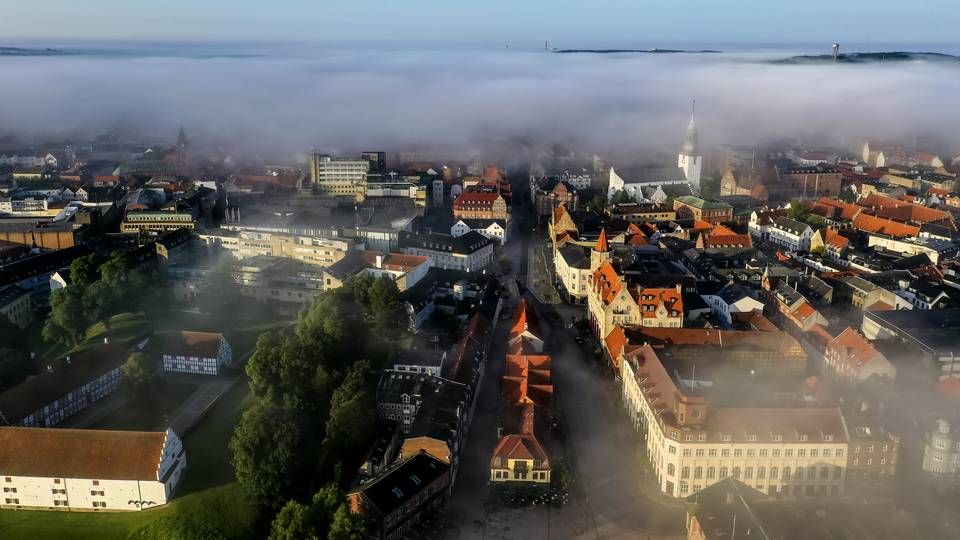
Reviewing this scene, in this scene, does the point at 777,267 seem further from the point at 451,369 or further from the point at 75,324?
the point at 75,324

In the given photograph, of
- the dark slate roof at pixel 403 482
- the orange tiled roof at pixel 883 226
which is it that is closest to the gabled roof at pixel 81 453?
the dark slate roof at pixel 403 482

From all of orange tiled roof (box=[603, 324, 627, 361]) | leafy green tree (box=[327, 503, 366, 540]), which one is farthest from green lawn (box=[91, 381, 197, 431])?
orange tiled roof (box=[603, 324, 627, 361])

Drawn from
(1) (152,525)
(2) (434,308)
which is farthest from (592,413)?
(1) (152,525)

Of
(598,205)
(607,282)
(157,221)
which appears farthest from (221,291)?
(598,205)

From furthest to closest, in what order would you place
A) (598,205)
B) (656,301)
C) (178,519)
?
1. (598,205)
2. (656,301)
3. (178,519)

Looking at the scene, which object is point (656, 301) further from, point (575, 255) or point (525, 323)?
point (575, 255)

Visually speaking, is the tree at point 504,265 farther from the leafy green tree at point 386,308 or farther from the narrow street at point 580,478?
the narrow street at point 580,478
